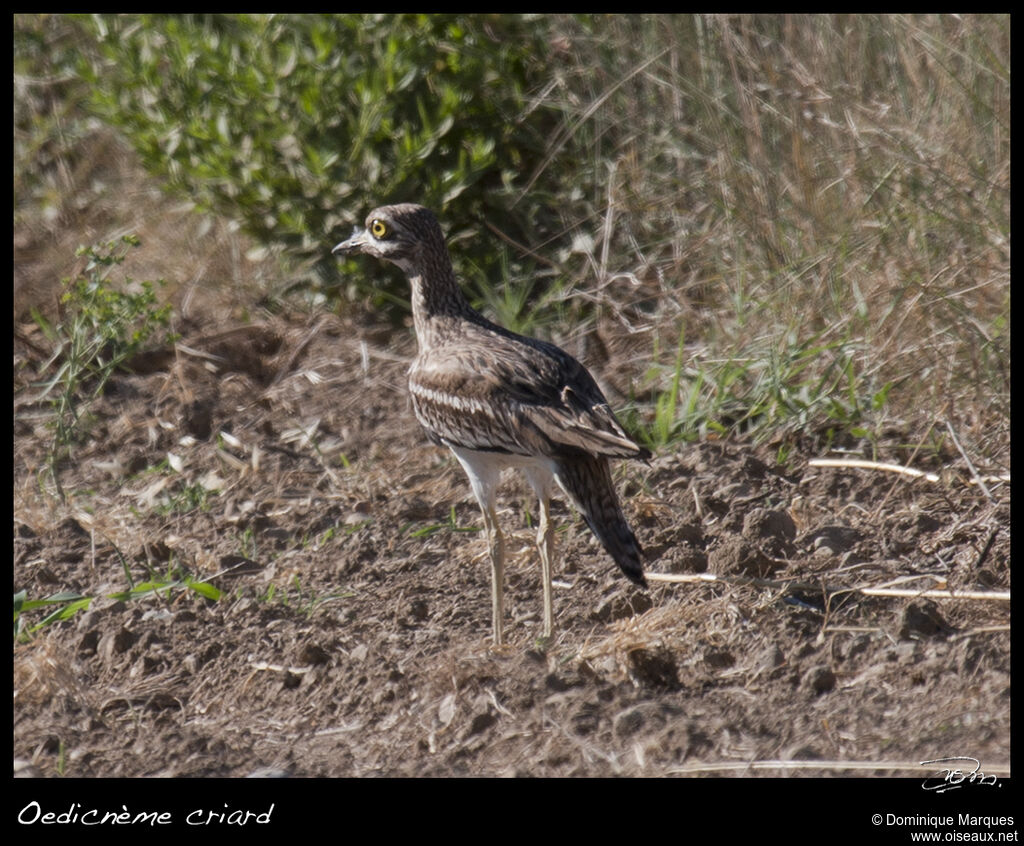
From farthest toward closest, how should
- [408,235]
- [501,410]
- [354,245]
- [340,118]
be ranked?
[340,118] → [354,245] → [408,235] → [501,410]

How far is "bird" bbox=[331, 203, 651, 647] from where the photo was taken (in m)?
3.90

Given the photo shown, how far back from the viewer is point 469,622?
4223 mm

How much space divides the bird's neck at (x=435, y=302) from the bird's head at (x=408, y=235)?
5 cm

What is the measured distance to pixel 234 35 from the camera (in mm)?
6535

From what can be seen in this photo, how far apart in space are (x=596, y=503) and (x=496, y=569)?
1.46ft

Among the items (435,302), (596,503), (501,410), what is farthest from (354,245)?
(596,503)

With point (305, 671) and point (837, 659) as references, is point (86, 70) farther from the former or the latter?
point (837, 659)

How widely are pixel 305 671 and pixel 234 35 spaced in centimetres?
388

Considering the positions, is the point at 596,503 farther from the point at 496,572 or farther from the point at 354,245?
the point at 354,245

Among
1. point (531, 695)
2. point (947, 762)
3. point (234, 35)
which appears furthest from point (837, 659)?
point (234, 35)

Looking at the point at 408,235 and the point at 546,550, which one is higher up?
the point at 408,235

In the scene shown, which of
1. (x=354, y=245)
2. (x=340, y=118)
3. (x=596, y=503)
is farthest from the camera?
(x=340, y=118)

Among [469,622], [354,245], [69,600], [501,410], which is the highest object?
[354,245]

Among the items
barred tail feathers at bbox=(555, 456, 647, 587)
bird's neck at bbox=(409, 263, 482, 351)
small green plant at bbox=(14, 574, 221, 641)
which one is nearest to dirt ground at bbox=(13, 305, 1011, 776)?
small green plant at bbox=(14, 574, 221, 641)
